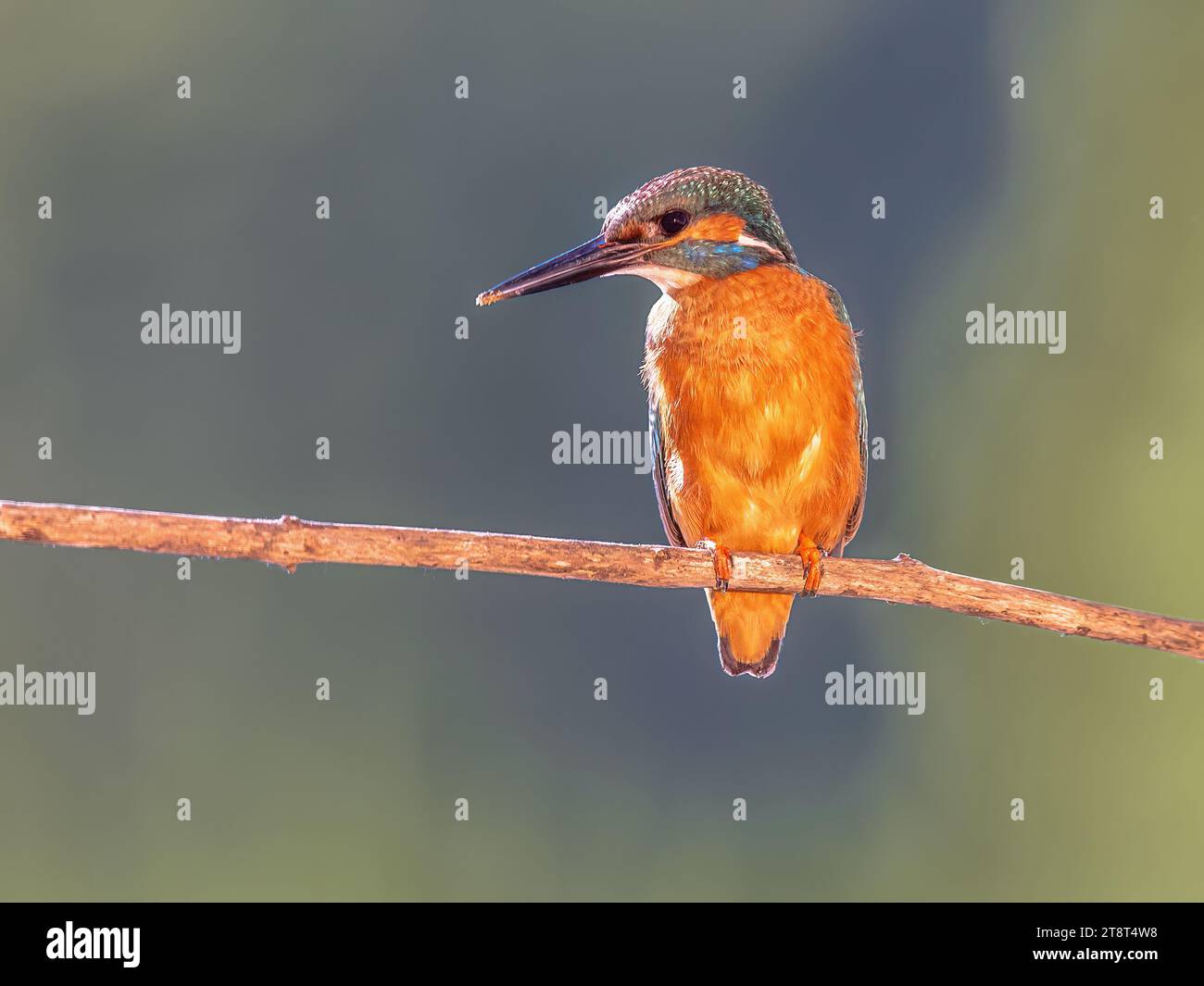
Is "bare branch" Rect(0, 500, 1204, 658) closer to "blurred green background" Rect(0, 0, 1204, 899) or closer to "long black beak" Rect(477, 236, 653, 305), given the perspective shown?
"long black beak" Rect(477, 236, 653, 305)

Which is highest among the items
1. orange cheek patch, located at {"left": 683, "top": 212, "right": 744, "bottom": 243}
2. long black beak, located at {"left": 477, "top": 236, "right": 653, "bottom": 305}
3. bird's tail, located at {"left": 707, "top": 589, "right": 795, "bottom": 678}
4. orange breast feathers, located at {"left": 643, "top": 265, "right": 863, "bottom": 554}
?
orange cheek patch, located at {"left": 683, "top": 212, "right": 744, "bottom": 243}

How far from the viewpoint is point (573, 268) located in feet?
9.92

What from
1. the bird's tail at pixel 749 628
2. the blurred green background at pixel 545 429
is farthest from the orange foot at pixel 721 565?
the blurred green background at pixel 545 429

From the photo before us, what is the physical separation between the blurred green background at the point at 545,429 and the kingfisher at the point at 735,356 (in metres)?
2.58

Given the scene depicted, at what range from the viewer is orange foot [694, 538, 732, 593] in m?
2.74

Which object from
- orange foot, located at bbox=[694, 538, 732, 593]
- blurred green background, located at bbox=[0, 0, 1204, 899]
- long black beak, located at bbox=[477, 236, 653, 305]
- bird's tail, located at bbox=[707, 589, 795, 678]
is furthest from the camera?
blurred green background, located at bbox=[0, 0, 1204, 899]

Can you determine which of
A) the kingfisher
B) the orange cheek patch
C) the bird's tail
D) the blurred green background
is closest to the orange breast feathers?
the kingfisher

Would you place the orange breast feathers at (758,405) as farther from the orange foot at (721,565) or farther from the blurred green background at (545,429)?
the blurred green background at (545,429)

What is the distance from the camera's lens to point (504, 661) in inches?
299

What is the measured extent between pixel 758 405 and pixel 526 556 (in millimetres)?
965

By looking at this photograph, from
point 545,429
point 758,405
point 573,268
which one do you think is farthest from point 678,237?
point 545,429

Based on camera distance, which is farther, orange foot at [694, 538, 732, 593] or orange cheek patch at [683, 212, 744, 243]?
orange cheek patch at [683, 212, 744, 243]

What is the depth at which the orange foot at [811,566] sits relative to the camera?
9.09ft

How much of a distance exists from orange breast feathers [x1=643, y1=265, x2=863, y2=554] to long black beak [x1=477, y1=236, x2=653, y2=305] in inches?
6.8
